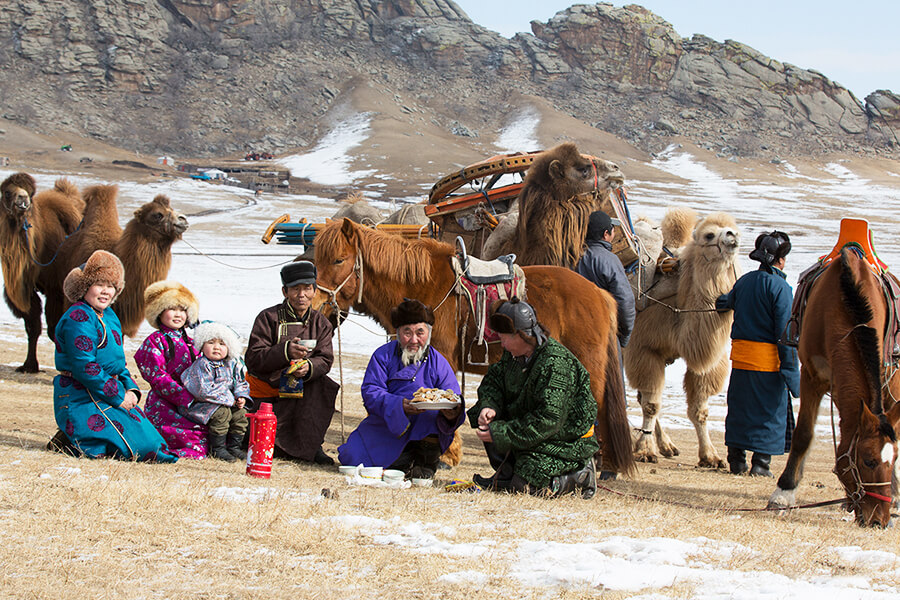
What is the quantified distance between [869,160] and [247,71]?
257 ft

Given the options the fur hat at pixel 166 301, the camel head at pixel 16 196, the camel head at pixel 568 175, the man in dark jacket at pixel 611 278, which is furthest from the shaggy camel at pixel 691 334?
the camel head at pixel 16 196

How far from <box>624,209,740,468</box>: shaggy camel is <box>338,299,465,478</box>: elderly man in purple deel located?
283cm

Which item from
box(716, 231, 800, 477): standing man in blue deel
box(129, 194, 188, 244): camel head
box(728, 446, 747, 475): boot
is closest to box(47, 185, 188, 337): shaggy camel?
box(129, 194, 188, 244): camel head

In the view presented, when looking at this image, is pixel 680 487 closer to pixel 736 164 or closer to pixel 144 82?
pixel 736 164

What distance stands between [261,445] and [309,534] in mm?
1572

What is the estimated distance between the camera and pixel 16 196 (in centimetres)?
1064

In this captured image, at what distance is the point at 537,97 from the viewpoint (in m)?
118

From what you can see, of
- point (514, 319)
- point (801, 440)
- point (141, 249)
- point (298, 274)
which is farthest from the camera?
point (141, 249)

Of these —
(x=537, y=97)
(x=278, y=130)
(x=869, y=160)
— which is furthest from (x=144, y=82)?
(x=869, y=160)

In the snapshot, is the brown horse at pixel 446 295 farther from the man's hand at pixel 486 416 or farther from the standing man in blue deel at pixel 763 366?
the standing man in blue deel at pixel 763 366

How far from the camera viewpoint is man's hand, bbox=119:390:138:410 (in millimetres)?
5473

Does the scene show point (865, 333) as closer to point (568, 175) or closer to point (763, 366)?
point (763, 366)

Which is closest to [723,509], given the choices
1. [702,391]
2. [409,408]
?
[409,408]

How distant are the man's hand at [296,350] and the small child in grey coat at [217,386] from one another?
0.37 m
